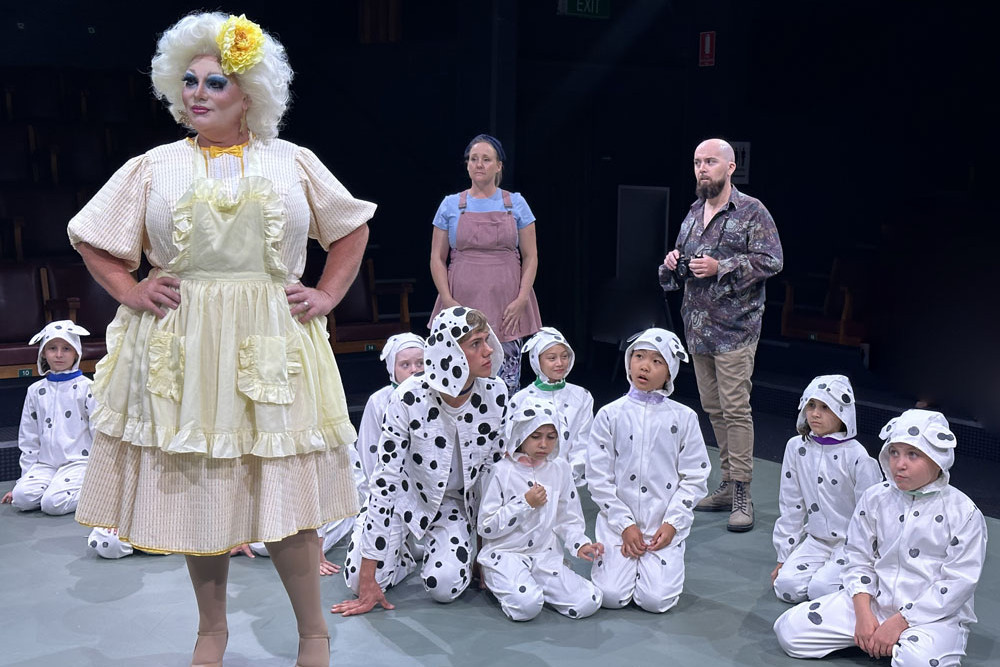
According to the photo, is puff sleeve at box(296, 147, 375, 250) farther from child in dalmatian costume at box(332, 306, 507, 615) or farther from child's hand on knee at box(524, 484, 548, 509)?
child's hand on knee at box(524, 484, 548, 509)

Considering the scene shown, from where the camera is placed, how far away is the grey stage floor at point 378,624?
318cm

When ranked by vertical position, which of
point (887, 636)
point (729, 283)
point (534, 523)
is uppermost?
point (729, 283)

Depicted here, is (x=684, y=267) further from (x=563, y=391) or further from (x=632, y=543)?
(x=632, y=543)

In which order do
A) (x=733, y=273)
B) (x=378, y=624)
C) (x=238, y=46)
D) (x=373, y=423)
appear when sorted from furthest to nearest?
1. (x=733, y=273)
2. (x=373, y=423)
3. (x=378, y=624)
4. (x=238, y=46)

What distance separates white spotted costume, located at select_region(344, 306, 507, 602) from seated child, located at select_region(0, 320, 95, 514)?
1555 mm

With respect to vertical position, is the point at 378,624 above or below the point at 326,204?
below

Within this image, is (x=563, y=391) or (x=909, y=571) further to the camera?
(x=563, y=391)

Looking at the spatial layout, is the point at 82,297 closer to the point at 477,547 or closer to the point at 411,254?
the point at 411,254

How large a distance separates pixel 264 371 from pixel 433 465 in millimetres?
1108

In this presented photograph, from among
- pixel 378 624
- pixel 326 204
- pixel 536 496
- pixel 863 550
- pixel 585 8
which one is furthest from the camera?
pixel 585 8

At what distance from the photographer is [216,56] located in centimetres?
263

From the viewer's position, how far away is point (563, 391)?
15.5 ft

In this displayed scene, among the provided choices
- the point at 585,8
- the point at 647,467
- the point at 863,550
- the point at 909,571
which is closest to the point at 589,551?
the point at 647,467

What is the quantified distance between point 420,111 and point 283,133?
1.04m
